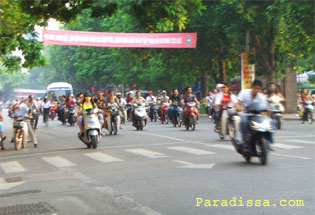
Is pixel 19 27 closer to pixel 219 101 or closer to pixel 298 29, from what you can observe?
pixel 219 101

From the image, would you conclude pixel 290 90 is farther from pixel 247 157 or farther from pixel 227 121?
pixel 247 157

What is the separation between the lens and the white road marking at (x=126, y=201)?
6673mm

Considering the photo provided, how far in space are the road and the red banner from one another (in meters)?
18.2

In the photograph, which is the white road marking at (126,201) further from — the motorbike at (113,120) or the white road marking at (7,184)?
the motorbike at (113,120)

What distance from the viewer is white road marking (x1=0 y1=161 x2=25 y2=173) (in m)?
12.0

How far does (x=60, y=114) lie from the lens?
36.1m

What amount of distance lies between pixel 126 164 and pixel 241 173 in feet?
10.2

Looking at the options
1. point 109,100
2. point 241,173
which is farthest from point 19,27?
point 241,173

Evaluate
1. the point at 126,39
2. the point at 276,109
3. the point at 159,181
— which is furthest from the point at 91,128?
the point at 126,39

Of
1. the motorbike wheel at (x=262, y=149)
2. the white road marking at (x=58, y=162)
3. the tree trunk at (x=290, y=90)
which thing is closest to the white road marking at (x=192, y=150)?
the motorbike wheel at (x=262, y=149)

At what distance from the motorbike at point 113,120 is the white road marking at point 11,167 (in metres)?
8.18

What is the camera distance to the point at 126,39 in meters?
34.6

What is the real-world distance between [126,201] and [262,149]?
3.96 meters

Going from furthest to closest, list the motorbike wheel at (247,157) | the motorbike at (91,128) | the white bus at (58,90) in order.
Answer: the white bus at (58,90) → the motorbike at (91,128) → the motorbike wheel at (247,157)
